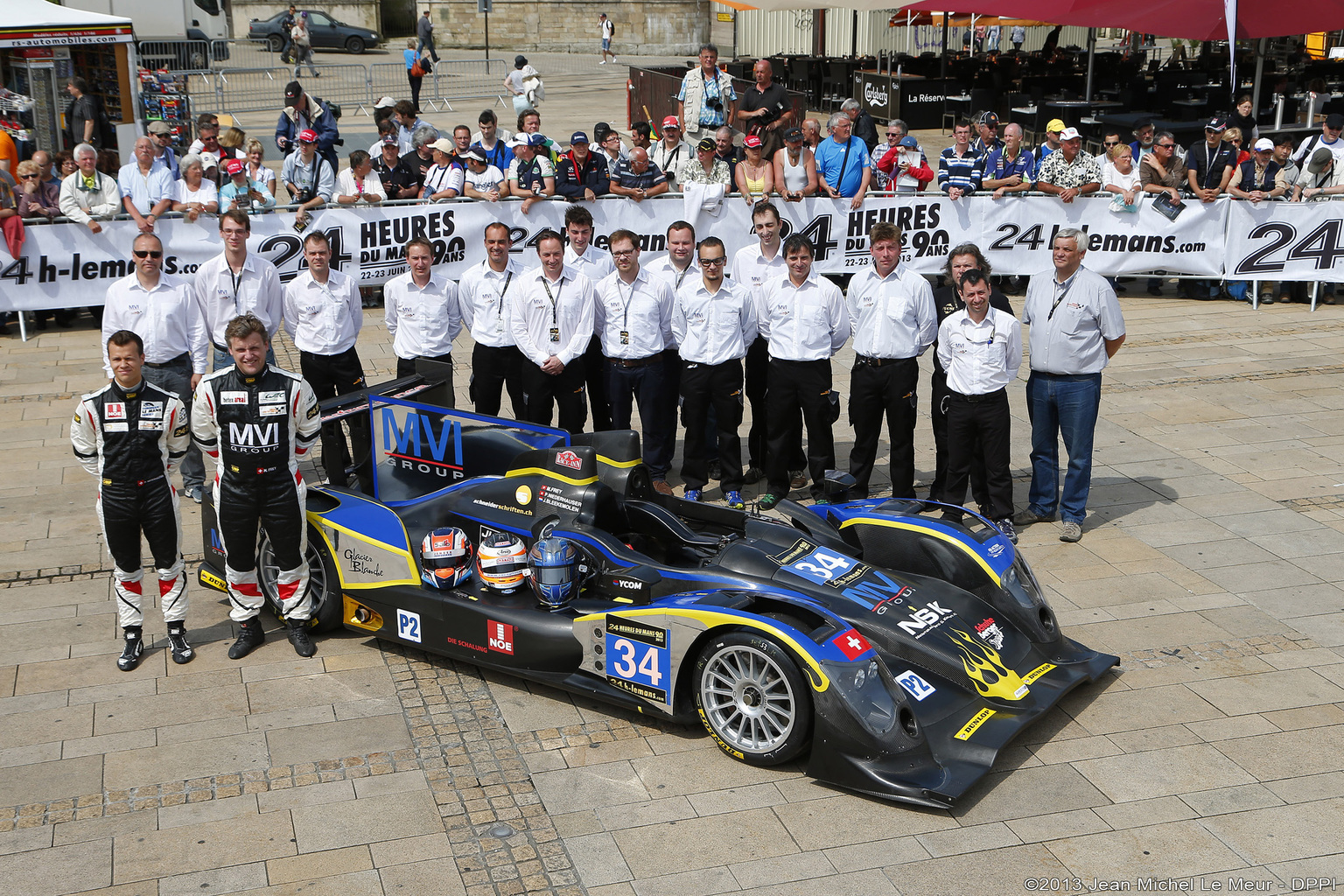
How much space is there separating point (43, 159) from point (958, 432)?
10.1 metres

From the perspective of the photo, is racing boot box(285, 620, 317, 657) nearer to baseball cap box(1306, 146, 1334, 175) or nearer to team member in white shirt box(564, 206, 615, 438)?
team member in white shirt box(564, 206, 615, 438)

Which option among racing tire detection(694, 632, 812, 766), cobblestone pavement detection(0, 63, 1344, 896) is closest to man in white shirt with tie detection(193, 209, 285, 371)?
cobblestone pavement detection(0, 63, 1344, 896)

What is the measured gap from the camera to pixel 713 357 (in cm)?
917

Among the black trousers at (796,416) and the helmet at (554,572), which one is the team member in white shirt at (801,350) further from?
the helmet at (554,572)

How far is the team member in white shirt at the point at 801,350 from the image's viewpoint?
29.5ft

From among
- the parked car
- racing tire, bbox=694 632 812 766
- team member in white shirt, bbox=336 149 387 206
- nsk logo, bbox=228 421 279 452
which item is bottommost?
racing tire, bbox=694 632 812 766

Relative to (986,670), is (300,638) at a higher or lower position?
lower

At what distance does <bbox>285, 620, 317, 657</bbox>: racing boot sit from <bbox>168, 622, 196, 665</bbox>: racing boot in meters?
0.56

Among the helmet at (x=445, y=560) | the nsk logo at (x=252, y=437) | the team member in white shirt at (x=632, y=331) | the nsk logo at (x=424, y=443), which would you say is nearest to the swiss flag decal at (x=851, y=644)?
the helmet at (x=445, y=560)

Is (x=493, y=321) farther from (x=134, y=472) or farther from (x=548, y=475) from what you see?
(x=134, y=472)

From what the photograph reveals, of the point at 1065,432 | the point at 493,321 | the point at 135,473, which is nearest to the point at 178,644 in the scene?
the point at 135,473

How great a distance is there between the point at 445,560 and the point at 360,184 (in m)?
8.07

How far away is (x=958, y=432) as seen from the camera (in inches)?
346

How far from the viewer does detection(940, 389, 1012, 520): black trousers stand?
8.66m
